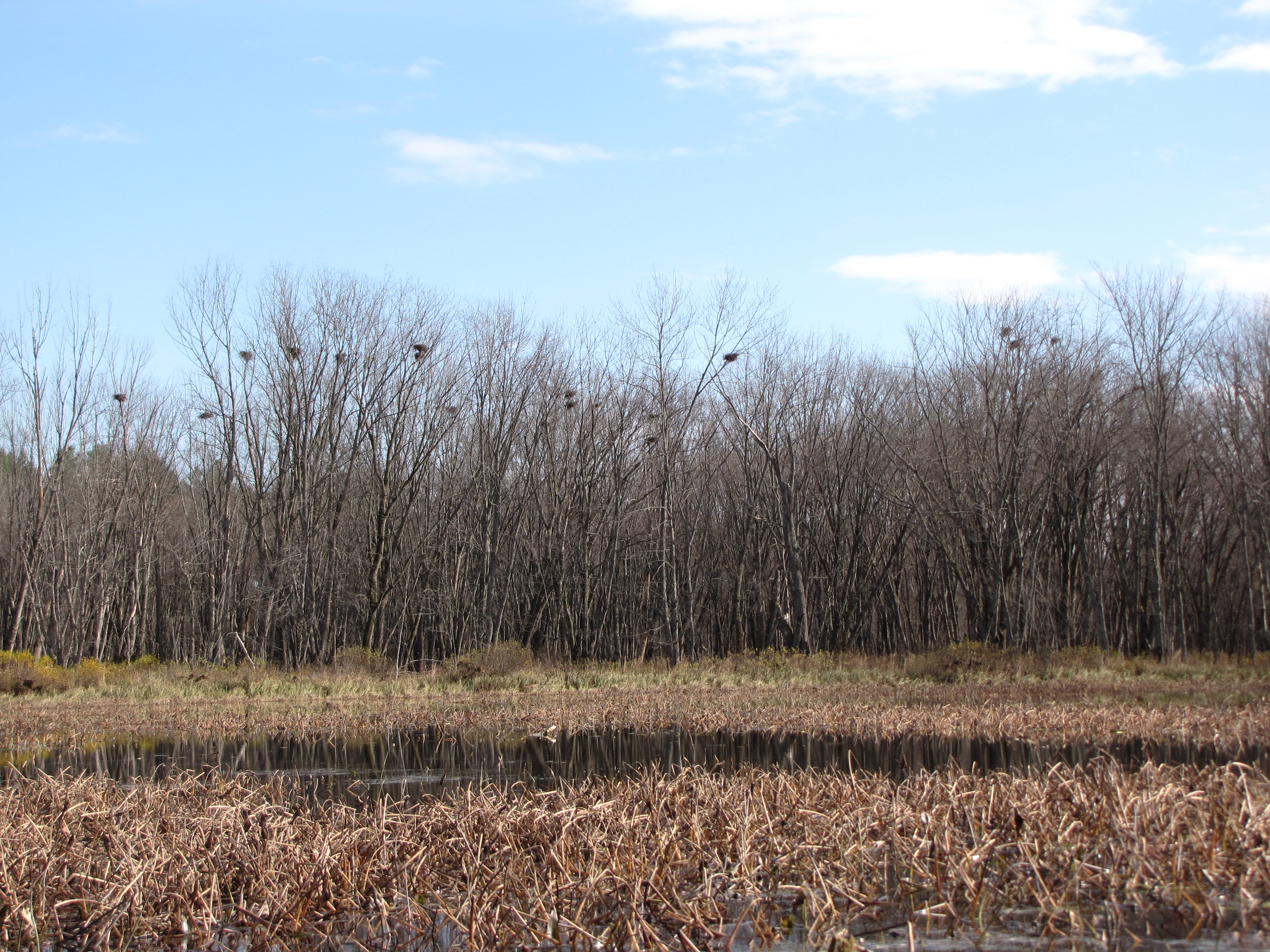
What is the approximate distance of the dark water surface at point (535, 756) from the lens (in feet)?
32.6

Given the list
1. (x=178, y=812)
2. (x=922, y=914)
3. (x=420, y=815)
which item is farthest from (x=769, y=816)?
(x=178, y=812)

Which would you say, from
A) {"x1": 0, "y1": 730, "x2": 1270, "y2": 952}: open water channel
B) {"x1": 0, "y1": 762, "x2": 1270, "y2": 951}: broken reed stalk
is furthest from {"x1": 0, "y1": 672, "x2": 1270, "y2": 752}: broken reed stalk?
{"x1": 0, "y1": 762, "x2": 1270, "y2": 951}: broken reed stalk

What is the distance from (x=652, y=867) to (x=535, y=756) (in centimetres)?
735

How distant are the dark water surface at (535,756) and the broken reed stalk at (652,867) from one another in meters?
2.37

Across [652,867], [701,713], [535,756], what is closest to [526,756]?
[535,756]

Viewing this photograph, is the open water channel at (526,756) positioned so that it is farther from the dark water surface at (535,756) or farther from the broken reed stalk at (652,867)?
the broken reed stalk at (652,867)

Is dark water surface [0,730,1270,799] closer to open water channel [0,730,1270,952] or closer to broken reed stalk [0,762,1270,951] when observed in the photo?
open water channel [0,730,1270,952]

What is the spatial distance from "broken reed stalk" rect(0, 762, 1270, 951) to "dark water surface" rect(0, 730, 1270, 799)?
2366 millimetres

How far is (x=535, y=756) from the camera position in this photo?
12.0 metres

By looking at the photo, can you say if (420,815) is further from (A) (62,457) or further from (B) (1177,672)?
(A) (62,457)

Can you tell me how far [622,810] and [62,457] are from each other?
2851 centimetres

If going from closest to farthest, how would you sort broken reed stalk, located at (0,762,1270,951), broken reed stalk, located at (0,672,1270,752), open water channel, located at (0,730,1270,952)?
broken reed stalk, located at (0,762,1270,951) < open water channel, located at (0,730,1270,952) < broken reed stalk, located at (0,672,1270,752)

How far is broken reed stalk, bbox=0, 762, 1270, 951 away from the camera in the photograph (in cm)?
440

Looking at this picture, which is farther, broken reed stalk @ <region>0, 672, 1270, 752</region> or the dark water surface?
broken reed stalk @ <region>0, 672, 1270, 752</region>
